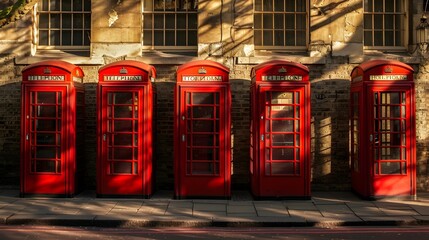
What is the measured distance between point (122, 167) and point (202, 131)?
70.3 inches

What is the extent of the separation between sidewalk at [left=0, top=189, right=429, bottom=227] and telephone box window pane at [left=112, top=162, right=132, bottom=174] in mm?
567

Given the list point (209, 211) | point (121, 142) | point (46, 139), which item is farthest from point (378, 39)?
point (46, 139)

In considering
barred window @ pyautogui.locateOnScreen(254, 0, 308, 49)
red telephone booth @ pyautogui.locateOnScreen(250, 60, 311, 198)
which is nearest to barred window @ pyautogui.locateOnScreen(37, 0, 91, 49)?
barred window @ pyautogui.locateOnScreen(254, 0, 308, 49)

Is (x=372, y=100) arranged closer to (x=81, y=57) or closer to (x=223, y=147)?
(x=223, y=147)

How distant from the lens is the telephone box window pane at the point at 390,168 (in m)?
10.0

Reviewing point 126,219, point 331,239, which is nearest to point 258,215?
point 331,239

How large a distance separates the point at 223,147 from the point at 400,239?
12.8ft

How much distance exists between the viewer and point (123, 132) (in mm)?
10148

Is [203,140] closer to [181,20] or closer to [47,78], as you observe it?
[181,20]

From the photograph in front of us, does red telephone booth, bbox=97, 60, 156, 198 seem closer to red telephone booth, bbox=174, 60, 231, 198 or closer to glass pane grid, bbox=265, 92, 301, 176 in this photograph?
red telephone booth, bbox=174, 60, 231, 198

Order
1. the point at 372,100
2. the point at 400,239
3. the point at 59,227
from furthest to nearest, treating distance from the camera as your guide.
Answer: the point at 372,100 → the point at 59,227 → the point at 400,239

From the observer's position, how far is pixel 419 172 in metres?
11.3

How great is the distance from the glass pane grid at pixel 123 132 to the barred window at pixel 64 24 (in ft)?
7.97

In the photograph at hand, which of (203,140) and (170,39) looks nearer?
(203,140)
